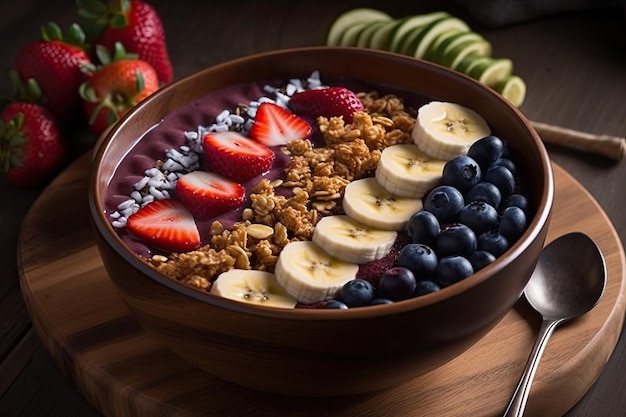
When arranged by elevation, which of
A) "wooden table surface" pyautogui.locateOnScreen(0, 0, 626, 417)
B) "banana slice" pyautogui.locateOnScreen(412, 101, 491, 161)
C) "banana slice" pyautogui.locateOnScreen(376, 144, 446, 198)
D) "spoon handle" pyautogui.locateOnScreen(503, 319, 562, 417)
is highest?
"banana slice" pyautogui.locateOnScreen(412, 101, 491, 161)

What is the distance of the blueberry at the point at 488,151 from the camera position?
136 cm

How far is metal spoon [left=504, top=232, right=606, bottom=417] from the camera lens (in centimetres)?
135

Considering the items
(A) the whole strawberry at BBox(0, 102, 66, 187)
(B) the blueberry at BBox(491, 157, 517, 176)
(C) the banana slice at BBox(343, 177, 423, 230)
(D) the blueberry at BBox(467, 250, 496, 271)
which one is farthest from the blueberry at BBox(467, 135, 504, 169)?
(A) the whole strawberry at BBox(0, 102, 66, 187)

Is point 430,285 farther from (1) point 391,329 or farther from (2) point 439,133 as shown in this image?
(2) point 439,133

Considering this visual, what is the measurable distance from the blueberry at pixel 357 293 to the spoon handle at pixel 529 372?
243mm

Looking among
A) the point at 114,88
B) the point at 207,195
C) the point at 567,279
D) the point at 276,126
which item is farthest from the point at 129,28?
the point at 567,279

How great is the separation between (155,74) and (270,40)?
399 mm

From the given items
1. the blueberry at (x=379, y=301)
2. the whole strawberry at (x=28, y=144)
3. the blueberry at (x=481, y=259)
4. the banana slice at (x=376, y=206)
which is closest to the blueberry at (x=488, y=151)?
the banana slice at (x=376, y=206)

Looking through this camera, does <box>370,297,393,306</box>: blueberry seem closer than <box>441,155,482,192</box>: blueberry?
Yes

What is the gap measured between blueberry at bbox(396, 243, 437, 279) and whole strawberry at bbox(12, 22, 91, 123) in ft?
3.34

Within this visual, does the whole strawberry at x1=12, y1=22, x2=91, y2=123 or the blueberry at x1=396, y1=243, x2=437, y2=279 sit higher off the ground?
the blueberry at x1=396, y1=243, x2=437, y2=279

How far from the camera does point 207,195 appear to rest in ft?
Result: 4.46

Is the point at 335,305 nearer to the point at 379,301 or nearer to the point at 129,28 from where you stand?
the point at 379,301

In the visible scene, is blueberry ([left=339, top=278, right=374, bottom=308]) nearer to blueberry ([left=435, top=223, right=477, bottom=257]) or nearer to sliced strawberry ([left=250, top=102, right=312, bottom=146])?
blueberry ([left=435, top=223, right=477, bottom=257])
